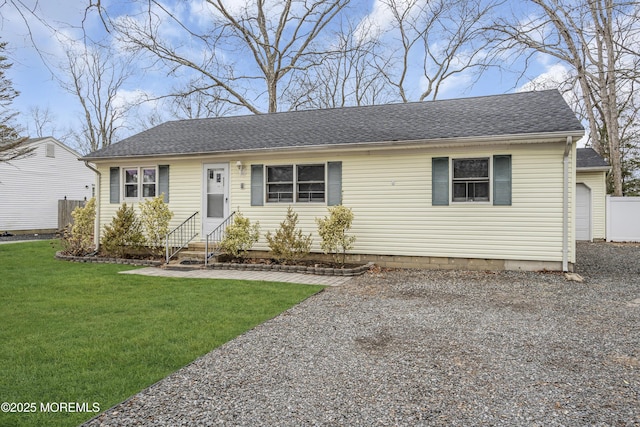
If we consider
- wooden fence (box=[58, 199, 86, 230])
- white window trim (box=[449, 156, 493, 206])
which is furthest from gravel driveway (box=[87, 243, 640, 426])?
wooden fence (box=[58, 199, 86, 230])

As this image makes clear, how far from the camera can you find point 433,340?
4145mm

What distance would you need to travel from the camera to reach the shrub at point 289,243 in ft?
29.9

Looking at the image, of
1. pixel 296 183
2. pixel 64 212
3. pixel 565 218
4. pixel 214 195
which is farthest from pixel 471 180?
pixel 64 212

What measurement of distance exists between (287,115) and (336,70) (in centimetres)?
1263

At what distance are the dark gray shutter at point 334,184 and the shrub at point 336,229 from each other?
1.54 feet

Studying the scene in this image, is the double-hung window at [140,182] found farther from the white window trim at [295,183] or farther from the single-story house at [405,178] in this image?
the white window trim at [295,183]

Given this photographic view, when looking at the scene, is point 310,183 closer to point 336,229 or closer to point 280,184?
point 280,184

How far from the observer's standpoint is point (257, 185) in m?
10.1

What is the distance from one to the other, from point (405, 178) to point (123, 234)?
7.63 metres

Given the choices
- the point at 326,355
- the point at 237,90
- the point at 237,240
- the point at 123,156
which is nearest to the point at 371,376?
the point at 326,355

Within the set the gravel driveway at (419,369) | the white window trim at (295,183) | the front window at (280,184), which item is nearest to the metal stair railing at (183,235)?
the white window trim at (295,183)

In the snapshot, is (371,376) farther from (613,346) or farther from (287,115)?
(287,115)

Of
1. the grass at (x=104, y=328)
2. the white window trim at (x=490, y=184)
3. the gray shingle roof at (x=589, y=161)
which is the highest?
the gray shingle roof at (x=589, y=161)

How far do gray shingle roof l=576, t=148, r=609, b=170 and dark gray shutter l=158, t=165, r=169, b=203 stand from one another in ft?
48.3
